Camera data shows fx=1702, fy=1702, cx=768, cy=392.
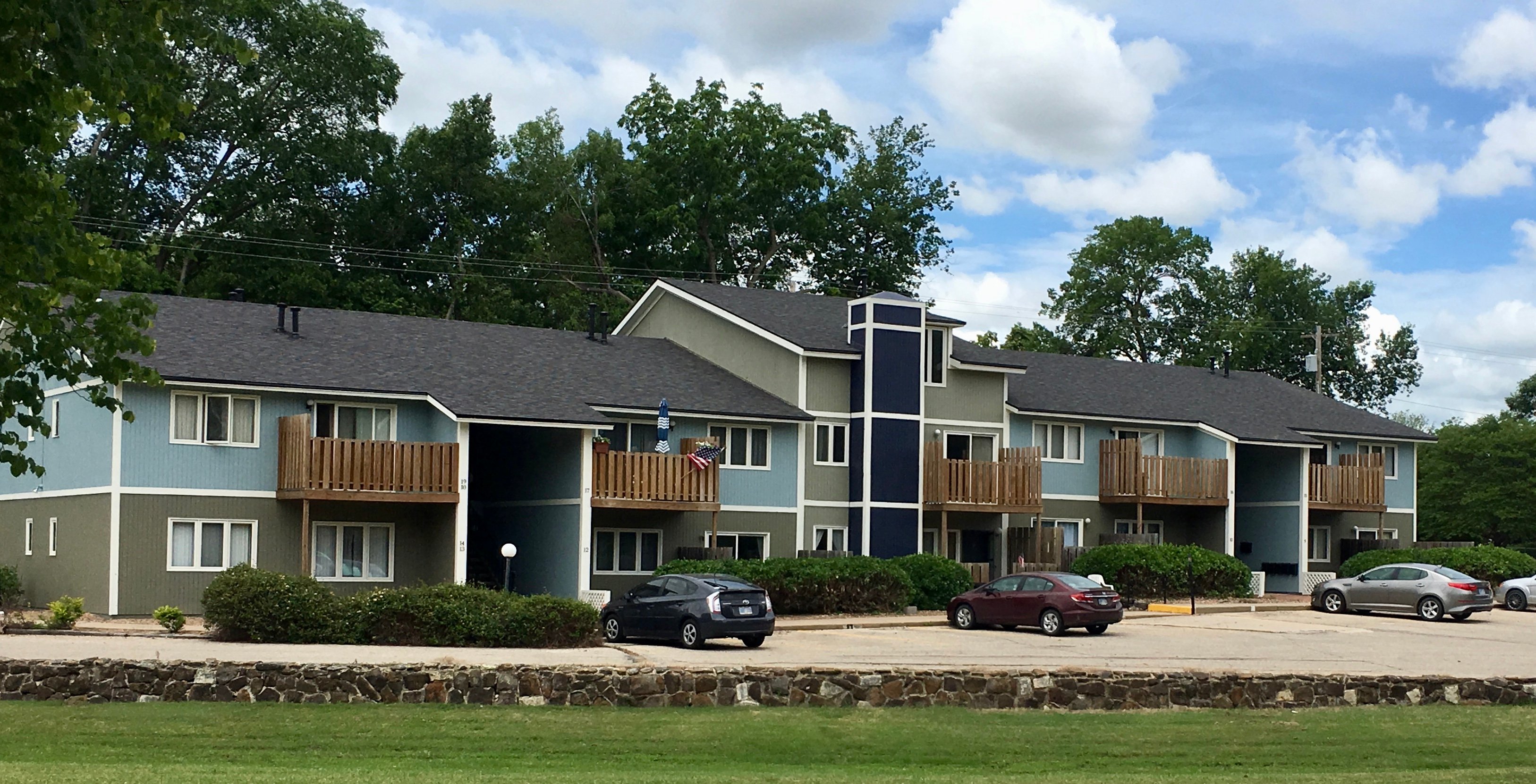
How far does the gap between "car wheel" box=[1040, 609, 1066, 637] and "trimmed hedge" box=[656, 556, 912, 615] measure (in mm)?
5430

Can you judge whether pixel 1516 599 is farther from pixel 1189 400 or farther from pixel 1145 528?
pixel 1189 400

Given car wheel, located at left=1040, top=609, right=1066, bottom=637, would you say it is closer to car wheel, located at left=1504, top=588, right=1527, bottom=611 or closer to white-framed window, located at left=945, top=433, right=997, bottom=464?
white-framed window, located at left=945, top=433, right=997, bottom=464

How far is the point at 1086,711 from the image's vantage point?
23.6 metres

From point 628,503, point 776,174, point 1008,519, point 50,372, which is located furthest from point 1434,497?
point 50,372

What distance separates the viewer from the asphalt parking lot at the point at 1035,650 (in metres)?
24.8

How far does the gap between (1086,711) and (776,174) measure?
48.7 metres

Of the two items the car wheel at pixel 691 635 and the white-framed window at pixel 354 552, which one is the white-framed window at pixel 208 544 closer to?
the white-framed window at pixel 354 552

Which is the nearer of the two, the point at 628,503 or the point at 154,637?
the point at 154,637

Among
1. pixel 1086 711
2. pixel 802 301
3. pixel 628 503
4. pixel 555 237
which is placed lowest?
pixel 1086 711

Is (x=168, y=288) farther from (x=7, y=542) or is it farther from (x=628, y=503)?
(x=628, y=503)

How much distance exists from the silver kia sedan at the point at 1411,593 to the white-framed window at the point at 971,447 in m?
9.47

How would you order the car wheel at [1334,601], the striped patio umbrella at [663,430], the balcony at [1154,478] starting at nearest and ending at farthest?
the striped patio umbrella at [663,430], the car wheel at [1334,601], the balcony at [1154,478]

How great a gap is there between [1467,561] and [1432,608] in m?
8.31

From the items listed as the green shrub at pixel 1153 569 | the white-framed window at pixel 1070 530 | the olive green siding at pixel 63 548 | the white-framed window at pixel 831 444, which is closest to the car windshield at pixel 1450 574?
the green shrub at pixel 1153 569
